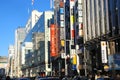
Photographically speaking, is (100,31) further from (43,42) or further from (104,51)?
(43,42)

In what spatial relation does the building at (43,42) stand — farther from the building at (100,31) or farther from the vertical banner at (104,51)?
the vertical banner at (104,51)

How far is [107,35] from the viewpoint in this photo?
63094 millimetres

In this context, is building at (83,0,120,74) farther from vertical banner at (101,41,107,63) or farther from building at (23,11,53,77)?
building at (23,11,53,77)

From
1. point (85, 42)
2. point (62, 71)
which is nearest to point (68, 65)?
point (62, 71)

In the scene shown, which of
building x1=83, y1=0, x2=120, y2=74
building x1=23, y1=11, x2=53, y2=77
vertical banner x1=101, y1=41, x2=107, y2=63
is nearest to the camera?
building x1=83, y1=0, x2=120, y2=74

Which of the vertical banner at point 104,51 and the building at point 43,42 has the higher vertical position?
the building at point 43,42

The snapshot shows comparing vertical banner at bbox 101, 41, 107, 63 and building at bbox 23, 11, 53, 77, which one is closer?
vertical banner at bbox 101, 41, 107, 63

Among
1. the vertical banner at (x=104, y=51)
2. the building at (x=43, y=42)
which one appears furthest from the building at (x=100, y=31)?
the building at (x=43, y=42)

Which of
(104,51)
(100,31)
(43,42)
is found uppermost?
(43,42)

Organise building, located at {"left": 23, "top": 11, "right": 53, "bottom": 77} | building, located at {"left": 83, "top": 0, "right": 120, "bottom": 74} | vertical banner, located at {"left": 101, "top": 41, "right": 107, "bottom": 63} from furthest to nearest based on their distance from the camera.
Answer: building, located at {"left": 23, "top": 11, "right": 53, "bottom": 77} < vertical banner, located at {"left": 101, "top": 41, "right": 107, "bottom": 63} < building, located at {"left": 83, "top": 0, "right": 120, "bottom": 74}

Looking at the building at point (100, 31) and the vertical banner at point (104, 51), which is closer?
the building at point (100, 31)

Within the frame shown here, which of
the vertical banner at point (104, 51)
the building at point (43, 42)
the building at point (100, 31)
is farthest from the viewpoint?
the building at point (43, 42)

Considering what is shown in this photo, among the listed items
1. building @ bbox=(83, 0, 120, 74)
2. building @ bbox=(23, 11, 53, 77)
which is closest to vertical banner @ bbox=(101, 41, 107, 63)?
building @ bbox=(83, 0, 120, 74)

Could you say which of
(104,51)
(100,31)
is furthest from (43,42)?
(104,51)
